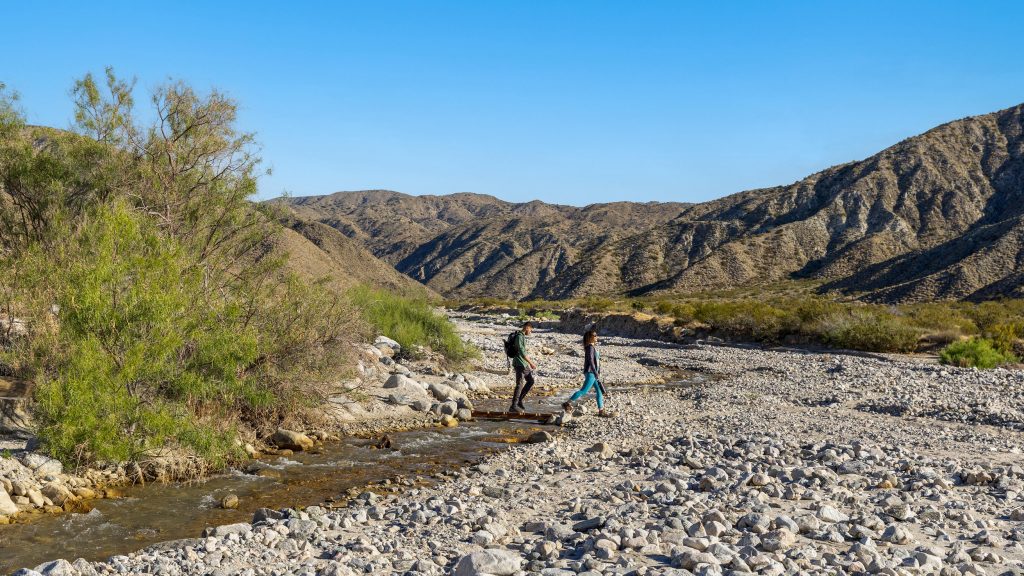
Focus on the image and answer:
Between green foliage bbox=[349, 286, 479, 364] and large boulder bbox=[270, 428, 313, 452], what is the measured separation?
9600mm

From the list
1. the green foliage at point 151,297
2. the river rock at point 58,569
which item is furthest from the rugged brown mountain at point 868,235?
the river rock at point 58,569

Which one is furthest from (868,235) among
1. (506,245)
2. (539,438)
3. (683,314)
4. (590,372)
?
(539,438)

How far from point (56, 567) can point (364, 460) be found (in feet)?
18.3

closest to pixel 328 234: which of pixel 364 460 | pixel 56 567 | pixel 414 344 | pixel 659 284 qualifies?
pixel 659 284

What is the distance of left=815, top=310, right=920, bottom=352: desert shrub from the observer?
2822 cm

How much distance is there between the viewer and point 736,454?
1027cm

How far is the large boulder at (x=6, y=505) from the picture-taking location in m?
7.71

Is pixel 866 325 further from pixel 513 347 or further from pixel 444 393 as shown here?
pixel 444 393

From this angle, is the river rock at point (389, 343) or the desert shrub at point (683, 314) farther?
the desert shrub at point (683, 314)

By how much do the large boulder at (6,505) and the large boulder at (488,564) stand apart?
17.8 feet

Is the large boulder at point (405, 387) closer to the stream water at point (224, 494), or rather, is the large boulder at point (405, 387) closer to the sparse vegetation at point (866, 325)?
the stream water at point (224, 494)

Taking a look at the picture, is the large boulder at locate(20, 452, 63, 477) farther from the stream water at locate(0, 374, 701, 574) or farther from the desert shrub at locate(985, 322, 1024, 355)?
the desert shrub at locate(985, 322, 1024, 355)

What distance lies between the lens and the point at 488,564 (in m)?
5.55

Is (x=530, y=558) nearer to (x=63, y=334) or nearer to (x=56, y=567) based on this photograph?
(x=56, y=567)
